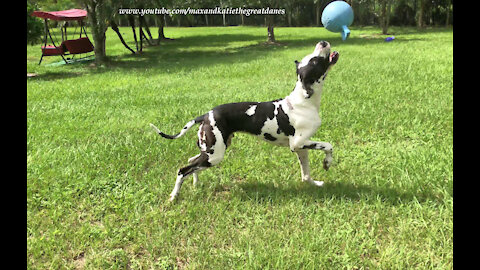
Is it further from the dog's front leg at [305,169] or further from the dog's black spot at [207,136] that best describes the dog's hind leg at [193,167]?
the dog's front leg at [305,169]

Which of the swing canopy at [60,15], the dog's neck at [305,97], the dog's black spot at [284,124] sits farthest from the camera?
the swing canopy at [60,15]

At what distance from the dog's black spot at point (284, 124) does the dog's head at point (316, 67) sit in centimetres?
28

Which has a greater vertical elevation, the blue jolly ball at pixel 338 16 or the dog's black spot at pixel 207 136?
the blue jolly ball at pixel 338 16

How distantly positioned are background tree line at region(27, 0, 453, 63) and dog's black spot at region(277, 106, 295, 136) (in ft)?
35.9

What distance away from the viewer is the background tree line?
11922 mm

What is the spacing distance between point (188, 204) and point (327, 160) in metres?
1.33

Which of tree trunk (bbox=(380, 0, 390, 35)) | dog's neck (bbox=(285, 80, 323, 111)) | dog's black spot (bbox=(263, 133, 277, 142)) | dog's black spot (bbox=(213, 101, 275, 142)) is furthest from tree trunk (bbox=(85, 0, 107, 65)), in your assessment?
tree trunk (bbox=(380, 0, 390, 35))

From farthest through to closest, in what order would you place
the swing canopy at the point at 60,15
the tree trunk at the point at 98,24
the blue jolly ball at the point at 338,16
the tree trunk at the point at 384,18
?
the tree trunk at the point at 384,18, the tree trunk at the point at 98,24, the swing canopy at the point at 60,15, the blue jolly ball at the point at 338,16

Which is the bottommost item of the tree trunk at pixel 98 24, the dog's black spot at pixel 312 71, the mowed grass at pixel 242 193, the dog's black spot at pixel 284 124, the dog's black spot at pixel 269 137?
the mowed grass at pixel 242 193

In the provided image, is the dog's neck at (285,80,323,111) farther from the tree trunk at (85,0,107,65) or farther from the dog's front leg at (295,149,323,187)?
the tree trunk at (85,0,107,65)

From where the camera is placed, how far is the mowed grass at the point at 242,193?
7.91 feet

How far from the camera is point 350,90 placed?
674 centimetres

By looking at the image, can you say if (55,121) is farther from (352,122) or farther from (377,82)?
(377,82)

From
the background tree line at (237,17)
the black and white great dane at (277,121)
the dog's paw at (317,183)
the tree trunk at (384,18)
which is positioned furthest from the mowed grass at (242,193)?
the tree trunk at (384,18)
